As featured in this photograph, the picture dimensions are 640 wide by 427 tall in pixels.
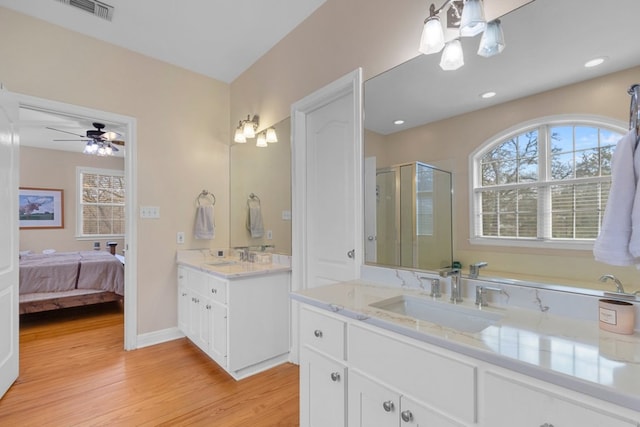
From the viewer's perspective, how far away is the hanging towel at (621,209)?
0.91 meters

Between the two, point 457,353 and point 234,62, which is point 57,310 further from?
point 457,353

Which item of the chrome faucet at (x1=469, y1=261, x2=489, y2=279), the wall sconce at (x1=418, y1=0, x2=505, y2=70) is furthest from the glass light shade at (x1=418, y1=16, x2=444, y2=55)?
the chrome faucet at (x1=469, y1=261, x2=489, y2=279)

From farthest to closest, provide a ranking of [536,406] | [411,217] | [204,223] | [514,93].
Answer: [204,223] → [411,217] → [514,93] → [536,406]

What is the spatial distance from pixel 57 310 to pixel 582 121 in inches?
215

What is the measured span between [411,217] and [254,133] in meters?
1.86

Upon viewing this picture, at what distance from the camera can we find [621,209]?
920 millimetres

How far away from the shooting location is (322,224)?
7.63 feet

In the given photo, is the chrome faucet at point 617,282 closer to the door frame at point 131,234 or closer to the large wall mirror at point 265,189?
the large wall mirror at point 265,189

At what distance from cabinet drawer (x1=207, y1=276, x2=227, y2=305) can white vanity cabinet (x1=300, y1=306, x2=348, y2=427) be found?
38.1 inches

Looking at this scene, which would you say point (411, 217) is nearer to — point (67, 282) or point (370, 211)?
point (370, 211)

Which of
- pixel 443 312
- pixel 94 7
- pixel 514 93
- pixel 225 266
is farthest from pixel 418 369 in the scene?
pixel 94 7

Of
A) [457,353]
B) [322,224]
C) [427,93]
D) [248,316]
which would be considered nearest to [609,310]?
[457,353]

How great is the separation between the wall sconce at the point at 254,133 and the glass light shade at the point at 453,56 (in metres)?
1.60

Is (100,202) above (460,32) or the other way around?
the other way around
